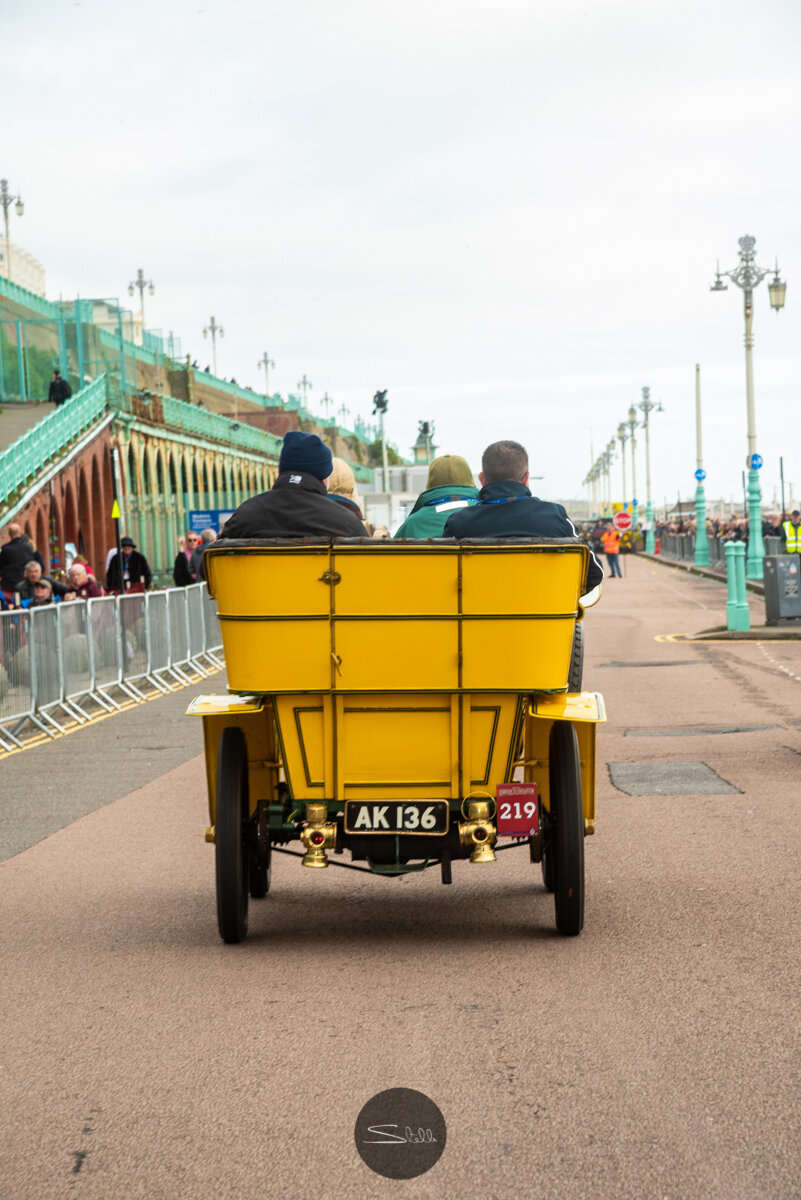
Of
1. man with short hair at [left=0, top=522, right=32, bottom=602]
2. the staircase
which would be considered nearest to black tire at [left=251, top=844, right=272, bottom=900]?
man with short hair at [left=0, top=522, right=32, bottom=602]

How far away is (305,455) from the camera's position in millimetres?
6555

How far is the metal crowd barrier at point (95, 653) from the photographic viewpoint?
14812 millimetres

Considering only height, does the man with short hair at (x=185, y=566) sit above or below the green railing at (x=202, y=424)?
below

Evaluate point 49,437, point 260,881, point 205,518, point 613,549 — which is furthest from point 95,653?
point 613,549

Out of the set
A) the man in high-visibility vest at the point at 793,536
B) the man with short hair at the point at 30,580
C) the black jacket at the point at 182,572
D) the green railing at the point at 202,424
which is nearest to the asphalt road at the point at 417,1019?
the man with short hair at the point at 30,580

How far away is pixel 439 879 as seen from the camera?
26.0 ft

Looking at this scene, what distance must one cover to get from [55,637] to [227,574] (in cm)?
1018

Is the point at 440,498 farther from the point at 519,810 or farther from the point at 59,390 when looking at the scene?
the point at 59,390

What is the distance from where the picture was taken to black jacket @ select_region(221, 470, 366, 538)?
20.8 ft

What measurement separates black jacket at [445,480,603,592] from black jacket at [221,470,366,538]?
0.47m

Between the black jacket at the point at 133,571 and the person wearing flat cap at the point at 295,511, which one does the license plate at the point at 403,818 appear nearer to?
the person wearing flat cap at the point at 295,511

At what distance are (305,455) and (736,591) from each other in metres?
20.4

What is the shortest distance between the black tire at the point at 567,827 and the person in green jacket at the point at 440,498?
46.5 inches

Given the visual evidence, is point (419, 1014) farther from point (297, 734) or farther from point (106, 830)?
point (106, 830)
